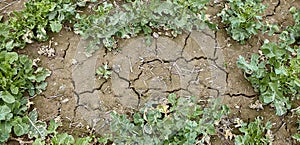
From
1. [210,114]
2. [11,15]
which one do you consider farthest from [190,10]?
[11,15]

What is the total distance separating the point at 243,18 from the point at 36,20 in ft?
5.49

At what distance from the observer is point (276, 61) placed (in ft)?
11.7

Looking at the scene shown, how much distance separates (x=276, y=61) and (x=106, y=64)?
1.35 metres

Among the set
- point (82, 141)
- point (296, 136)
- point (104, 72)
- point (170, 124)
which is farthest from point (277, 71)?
point (82, 141)

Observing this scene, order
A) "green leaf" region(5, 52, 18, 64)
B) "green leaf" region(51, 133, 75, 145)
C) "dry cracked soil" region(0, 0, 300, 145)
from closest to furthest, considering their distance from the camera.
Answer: "green leaf" region(51, 133, 75, 145) → "green leaf" region(5, 52, 18, 64) → "dry cracked soil" region(0, 0, 300, 145)

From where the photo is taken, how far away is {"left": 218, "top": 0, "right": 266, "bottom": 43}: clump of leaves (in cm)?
370

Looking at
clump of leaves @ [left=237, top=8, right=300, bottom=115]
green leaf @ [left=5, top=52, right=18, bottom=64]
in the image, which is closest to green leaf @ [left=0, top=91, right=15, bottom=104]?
green leaf @ [left=5, top=52, right=18, bottom=64]

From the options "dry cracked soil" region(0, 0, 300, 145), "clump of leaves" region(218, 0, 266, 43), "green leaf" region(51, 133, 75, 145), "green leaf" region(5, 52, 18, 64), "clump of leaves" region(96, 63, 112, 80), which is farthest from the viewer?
"clump of leaves" region(218, 0, 266, 43)

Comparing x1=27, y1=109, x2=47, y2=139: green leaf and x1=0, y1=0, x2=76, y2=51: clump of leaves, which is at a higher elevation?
x1=0, y1=0, x2=76, y2=51: clump of leaves

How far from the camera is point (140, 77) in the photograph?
3619 mm

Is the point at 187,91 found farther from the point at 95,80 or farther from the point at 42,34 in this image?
the point at 42,34

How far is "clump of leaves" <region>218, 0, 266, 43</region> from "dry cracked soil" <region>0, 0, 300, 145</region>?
104 mm

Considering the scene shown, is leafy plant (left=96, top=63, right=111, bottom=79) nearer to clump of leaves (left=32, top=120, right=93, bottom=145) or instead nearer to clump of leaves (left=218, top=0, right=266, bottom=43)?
clump of leaves (left=32, top=120, right=93, bottom=145)

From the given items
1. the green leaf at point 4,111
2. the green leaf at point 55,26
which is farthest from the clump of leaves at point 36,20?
the green leaf at point 4,111
